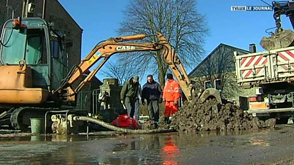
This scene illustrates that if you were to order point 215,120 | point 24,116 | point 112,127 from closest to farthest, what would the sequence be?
point 112,127
point 215,120
point 24,116

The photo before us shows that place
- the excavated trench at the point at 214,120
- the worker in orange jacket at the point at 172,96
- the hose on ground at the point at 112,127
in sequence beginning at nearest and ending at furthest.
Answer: the hose on ground at the point at 112,127, the excavated trench at the point at 214,120, the worker in orange jacket at the point at 172,96

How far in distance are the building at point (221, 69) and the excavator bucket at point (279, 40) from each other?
21027 mm

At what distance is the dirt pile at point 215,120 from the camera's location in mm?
8875

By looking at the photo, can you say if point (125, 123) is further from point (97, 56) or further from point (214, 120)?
point (214, 120)

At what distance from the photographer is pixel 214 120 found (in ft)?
29.6

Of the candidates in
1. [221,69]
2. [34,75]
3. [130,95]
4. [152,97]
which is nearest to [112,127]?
[34,75]

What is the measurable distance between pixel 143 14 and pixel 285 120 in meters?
22.4

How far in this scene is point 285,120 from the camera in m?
12.0

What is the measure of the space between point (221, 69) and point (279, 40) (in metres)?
23.8

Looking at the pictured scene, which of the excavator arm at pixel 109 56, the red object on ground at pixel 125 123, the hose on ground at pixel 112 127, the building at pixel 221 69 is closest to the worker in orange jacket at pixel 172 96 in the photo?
the excavator arm at pixel 109 56

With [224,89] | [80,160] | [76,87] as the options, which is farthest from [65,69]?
[224,89]

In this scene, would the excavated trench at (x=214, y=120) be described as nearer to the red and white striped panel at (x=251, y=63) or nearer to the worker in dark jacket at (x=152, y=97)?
the worker in dark jacket at (x=152, y=97)

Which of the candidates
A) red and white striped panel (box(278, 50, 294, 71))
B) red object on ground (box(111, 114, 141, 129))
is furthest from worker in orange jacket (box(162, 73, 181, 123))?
red and white striped panel (box(278, 50, 294, 71))

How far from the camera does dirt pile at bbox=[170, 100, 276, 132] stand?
8875 millimetres
